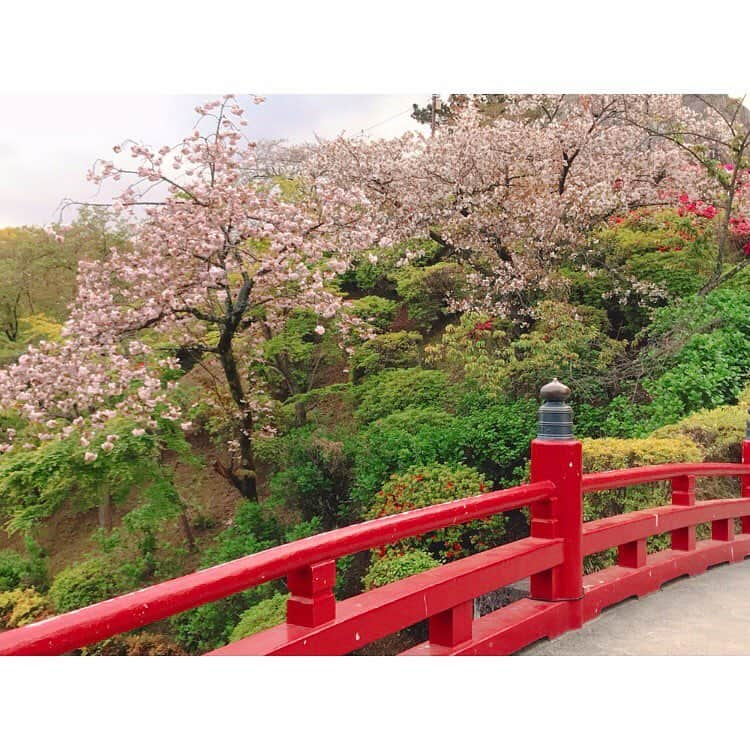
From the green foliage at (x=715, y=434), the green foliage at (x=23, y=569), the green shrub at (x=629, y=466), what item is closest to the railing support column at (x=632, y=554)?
the green shrub at (x=629, y=466)

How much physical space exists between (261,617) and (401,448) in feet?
5.00

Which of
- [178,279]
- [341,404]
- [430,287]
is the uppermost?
[178,279]

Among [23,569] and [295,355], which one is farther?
[295,355]

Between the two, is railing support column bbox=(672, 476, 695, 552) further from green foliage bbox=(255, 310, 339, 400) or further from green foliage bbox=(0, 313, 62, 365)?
green foliage bbox=(0, 313, 62, 365)

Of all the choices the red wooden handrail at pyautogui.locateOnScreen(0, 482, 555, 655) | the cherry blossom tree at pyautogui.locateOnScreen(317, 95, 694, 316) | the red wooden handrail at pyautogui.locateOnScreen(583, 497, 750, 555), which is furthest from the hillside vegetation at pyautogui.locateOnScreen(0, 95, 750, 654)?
the red wooden handrail at pyautogui.locateOnScreen(0, 482, 555, 655)

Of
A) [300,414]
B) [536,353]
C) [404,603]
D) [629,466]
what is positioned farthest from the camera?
[300,414]

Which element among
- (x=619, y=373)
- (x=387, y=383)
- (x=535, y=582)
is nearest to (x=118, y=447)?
(x=387, y=383)

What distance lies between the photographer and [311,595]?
1470 millimetres

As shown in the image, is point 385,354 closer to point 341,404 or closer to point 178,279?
point 341,404

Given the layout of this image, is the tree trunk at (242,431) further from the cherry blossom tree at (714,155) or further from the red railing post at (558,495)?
the cherry blossom tree at (714,155)

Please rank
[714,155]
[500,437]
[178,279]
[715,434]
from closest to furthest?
1. [715,434]
2. [178,279]
3. [500,437]
4. [714,155]

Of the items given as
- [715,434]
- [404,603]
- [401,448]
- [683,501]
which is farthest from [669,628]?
[401,448]

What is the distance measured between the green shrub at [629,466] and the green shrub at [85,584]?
2945 mm

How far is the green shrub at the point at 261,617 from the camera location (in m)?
4.11
